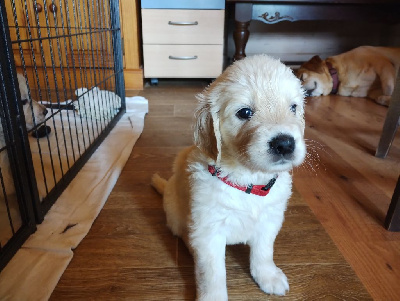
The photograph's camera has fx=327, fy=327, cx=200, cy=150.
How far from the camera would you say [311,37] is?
4.49 meters

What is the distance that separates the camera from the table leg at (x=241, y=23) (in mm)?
3307

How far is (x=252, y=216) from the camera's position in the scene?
95cm

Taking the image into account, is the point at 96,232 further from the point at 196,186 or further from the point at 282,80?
the point at 282,80

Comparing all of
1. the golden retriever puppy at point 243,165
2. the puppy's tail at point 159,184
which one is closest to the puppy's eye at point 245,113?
the golden retriever puppy at point 243,165

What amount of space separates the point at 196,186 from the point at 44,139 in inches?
62.5

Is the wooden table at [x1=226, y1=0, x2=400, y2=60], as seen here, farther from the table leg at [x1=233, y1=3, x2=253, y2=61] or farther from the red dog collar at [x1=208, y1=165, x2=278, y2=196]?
the red dog collar at [x1=208, y1=165, x2=278, y2=196]

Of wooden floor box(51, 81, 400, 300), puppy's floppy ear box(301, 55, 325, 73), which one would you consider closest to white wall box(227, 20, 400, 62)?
puppy's floppy ear box(301, 55, 325, 73)

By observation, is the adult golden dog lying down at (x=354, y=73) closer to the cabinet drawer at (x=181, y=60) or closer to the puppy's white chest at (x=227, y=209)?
the cabinet drawer at (x=181, y=60)

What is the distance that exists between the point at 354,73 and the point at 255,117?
10.7 ft

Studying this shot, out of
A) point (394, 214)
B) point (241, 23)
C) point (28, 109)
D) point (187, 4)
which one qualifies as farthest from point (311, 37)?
point (28, 109)

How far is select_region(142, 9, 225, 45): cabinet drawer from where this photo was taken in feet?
11.5

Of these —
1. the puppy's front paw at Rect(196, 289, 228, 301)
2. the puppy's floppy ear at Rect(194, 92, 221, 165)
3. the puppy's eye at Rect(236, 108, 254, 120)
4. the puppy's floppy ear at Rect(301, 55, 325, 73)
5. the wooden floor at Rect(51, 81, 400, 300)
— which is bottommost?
the wooden floor at Rect(51, 81, 400, 300)

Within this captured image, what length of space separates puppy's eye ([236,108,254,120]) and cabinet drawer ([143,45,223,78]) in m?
2.92

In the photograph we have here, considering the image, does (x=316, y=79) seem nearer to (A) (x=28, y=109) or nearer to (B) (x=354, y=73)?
(B) (x=354, y=73)
